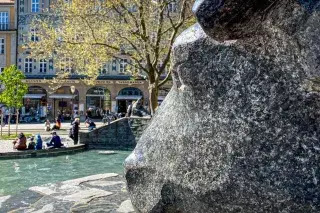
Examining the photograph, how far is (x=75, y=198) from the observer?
21.7 feet

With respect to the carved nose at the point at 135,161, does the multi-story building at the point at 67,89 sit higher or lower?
higher

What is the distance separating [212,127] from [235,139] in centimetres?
19

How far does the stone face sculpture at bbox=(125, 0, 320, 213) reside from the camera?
2092 mm

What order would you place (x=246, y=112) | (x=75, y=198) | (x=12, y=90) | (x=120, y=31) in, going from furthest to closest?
(x=12, y=90) → (x=120, y=31) → (x=75, y=198) → (x=246, y=112)

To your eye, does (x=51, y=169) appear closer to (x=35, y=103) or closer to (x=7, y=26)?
(x=35, y=103)

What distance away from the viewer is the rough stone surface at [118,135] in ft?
67.2

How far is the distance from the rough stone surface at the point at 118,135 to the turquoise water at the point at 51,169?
301 centimetres

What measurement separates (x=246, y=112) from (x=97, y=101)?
44089mm

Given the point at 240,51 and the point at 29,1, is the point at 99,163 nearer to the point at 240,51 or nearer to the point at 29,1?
the point at 240,51

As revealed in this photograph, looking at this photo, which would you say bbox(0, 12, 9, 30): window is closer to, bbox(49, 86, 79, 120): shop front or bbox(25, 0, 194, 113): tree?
bbox(49, 86, 79, 120): shop front

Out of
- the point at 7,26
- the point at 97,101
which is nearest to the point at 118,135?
the point at 97,101

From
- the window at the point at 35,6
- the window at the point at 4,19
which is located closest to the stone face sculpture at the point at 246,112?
the window at the point at 35,6

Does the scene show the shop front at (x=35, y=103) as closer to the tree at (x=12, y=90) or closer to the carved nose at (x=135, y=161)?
the tree at (x=12, y=90)

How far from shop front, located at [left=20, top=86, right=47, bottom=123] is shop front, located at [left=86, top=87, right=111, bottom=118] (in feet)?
16.1
